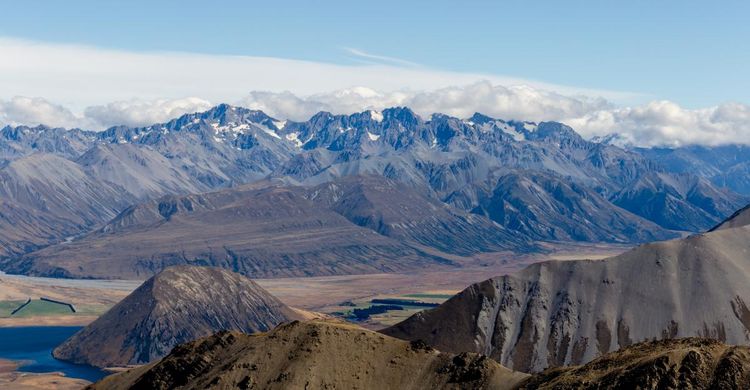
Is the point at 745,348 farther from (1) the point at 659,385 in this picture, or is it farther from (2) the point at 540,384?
(2) the point at 540,384

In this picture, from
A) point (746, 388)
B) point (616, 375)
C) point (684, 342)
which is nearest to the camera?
point (746, 388)

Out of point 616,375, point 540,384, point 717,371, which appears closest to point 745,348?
point 717,371

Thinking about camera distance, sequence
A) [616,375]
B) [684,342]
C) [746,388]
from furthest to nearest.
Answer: [684,342] < [616,375] < [746,388]

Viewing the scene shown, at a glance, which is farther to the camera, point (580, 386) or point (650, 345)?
point (650, 345)

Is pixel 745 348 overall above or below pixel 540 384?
above

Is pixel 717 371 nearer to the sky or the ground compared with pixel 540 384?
nearer to the sky

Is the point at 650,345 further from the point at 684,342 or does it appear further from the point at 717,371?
the point at 717,371

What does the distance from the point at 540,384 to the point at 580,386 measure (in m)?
13.5

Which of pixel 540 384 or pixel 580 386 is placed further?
pixel 540 384

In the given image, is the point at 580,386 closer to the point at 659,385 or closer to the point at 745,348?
the point at 659,385

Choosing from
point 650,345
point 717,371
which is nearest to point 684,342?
point 650,345

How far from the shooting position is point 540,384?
196500 millimetres

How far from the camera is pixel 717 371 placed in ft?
563

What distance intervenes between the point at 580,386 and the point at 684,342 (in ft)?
79.7
